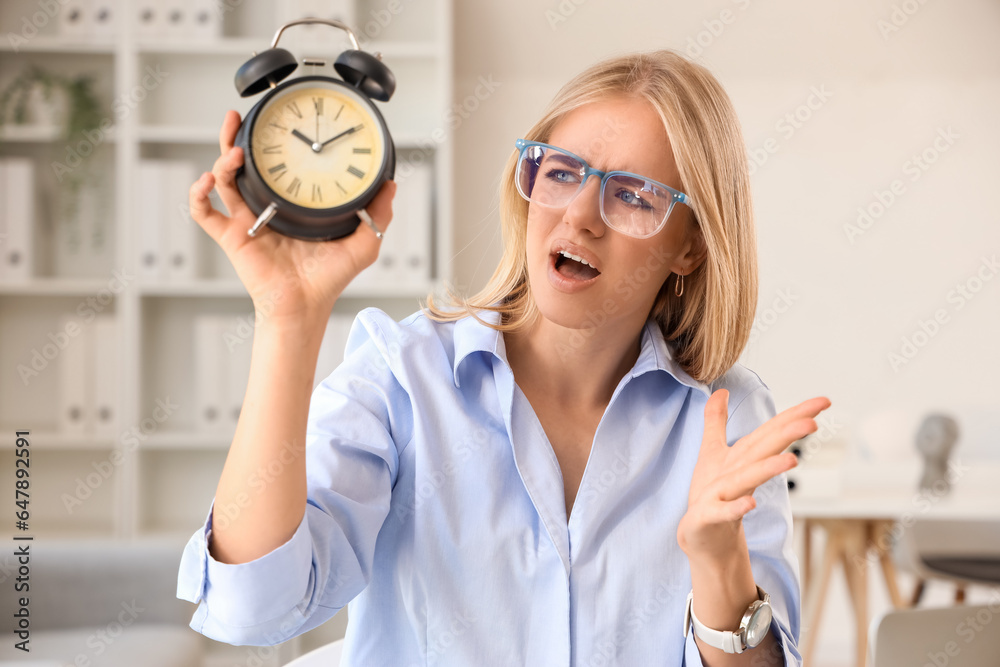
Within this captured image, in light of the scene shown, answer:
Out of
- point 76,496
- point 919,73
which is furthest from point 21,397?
point 919,73

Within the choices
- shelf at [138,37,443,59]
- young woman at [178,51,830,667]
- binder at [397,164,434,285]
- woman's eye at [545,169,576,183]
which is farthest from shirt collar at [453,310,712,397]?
shelf at [138,37,443,59]

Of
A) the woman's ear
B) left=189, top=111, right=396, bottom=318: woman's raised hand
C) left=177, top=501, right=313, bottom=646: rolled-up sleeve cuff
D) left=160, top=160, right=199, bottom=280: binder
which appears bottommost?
left=177, top=501, right=313, bottom=646: rolled-up sleeve cuff

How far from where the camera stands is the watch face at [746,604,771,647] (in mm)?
1031

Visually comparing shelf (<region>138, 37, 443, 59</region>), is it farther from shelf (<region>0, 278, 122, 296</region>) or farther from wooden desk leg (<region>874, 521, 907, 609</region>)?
wooden desk leg (<region>874, 521, 907, 609</region>)

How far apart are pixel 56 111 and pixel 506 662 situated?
9.63ft

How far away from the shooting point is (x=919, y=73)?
368 centimetres

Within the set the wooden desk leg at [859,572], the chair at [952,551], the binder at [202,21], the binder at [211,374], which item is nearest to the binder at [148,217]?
the binder at [211,374]

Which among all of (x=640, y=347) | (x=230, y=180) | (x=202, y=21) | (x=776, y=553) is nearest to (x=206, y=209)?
(x=230, y=180)

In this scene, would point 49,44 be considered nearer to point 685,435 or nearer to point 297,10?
point 297,10

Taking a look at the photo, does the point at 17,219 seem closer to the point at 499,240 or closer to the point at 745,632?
the point at 499,240

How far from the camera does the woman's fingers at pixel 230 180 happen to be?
0.79m

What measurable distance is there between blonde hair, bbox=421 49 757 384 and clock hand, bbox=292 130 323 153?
47cm

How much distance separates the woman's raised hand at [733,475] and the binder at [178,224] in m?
2.49

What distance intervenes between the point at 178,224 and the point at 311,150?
7.97ft
